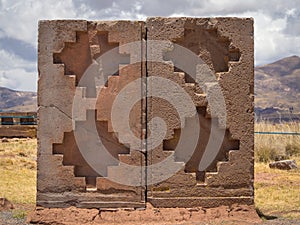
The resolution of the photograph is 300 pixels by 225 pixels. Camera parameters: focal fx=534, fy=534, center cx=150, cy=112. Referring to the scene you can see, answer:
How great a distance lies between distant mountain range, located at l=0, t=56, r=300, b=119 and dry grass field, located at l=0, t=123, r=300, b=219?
85223mm

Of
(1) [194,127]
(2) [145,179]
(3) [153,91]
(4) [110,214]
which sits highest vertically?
(3) [153,91]

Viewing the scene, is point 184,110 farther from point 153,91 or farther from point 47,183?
point 47,183

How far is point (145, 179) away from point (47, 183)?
4.19 feet

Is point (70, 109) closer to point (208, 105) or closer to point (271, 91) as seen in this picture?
point (208, 105)

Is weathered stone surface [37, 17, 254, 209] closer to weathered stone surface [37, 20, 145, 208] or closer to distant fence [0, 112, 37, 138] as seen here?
weathered stone surface [37, 20, 145, 208]

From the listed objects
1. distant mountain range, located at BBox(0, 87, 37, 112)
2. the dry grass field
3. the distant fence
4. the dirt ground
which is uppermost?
distant mountain range, located at BBox(0, 87, 37, 112)

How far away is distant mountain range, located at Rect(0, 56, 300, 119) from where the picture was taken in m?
121

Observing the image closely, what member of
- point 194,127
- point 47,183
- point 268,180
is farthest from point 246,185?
point 268,180

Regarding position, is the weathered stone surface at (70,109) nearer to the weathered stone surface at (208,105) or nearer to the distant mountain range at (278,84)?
the weathered stone surface at (208,105)

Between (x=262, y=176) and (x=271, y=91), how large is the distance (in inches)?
5152

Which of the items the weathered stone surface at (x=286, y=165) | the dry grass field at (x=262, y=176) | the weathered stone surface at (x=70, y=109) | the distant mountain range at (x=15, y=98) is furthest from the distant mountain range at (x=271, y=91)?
the weathered stone surface at (x=70, y=109)

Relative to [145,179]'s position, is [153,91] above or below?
above

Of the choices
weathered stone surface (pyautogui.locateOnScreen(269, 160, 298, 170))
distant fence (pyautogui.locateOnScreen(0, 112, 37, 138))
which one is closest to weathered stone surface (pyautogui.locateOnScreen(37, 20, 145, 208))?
weathered stone surface (pyautogui.locateOnScreen(269, 160, 298, 170))

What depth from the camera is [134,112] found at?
6969 millimetres
